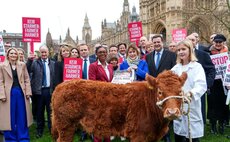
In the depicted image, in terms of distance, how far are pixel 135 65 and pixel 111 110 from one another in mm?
2224

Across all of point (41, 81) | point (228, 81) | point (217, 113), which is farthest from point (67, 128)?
point (217, 113)

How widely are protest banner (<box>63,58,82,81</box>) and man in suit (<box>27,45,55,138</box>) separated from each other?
875 millimetres

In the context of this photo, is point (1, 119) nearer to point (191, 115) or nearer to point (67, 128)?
point (67, 128)

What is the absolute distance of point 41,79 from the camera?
26.3 feet

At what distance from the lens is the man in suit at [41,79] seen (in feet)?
26.2

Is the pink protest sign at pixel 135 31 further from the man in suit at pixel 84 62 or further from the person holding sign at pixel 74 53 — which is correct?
the person holding sign at pixel 74 53

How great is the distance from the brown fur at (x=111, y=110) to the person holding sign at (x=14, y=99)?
8.56 ft

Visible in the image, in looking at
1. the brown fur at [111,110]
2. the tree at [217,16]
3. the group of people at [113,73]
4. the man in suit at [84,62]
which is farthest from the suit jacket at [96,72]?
the tree at [217,16]

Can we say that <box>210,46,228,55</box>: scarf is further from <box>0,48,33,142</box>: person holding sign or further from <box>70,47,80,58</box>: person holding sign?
<box>0,48,33,142</box>: person holding sign

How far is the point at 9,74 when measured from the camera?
269 inches

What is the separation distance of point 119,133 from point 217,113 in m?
4.63

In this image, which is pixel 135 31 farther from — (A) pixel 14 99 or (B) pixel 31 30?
(A) pixel 14 99

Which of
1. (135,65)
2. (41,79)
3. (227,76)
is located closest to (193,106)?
(135,65)

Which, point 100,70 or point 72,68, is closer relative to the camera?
point 100,70
